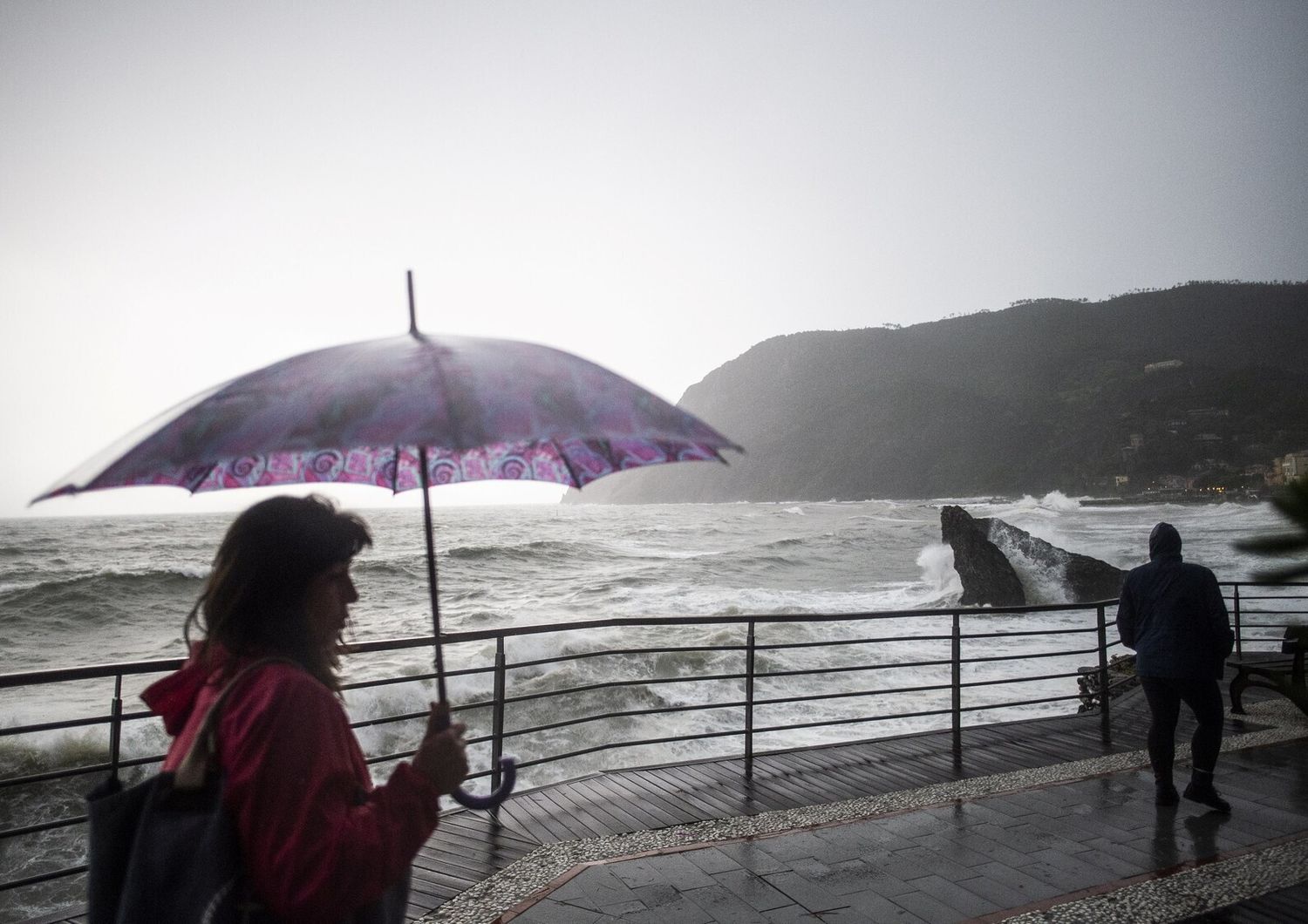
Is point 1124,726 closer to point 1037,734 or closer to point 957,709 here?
point 1037,734

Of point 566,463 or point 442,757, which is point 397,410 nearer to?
point 442,757

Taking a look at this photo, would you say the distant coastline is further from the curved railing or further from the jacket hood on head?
the jacket hood on head

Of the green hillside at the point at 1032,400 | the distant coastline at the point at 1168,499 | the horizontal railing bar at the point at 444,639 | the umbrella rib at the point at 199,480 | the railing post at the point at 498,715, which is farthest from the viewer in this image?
the green hillside at the point at 1032,400

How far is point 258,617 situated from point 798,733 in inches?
350

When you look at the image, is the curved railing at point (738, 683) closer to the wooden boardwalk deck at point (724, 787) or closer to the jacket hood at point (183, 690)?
the wooden boardwalk deck at point (724, 787)

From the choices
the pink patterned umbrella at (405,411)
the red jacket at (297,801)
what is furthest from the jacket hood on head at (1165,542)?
the red jacket at (297,801)

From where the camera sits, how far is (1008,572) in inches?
751

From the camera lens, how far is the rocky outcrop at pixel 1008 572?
1894 centimetres

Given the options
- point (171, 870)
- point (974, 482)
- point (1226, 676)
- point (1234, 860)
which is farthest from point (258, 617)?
point (974, 482)

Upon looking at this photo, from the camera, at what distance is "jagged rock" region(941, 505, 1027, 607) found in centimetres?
1891

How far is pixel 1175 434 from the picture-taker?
63469 mm

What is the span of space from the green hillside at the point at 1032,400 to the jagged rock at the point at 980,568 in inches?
1502

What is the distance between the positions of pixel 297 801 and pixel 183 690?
1.25ft

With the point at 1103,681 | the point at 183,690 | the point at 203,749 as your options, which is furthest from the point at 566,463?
the point at 1103,681
